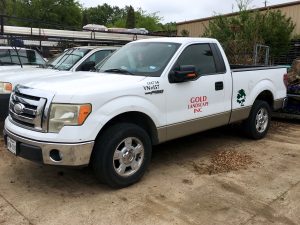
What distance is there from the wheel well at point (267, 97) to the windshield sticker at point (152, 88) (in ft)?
9.36

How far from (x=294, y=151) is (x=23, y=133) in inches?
169

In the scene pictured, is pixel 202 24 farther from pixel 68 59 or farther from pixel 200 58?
pixel 200 58

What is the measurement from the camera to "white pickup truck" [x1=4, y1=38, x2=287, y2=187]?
4098 millimetres

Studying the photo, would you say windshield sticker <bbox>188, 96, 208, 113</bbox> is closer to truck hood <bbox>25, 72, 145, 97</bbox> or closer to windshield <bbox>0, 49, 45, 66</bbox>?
truck hood <bbox>25, 72, 145, 97</bbox>

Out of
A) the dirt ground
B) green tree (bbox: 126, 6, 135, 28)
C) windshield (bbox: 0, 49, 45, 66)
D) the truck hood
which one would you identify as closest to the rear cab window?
the truck hood

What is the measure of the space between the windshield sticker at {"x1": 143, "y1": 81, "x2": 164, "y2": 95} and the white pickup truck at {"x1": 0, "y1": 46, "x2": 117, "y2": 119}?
2.51 m

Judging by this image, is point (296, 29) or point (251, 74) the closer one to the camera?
point (251, 74)

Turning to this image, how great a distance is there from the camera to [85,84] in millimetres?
4398

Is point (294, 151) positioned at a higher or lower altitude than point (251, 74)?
lower

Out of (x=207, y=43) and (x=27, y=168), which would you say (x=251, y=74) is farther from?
(x=27, y=168)

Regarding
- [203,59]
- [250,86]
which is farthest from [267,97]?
[203,59]

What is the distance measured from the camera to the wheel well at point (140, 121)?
15.0ft

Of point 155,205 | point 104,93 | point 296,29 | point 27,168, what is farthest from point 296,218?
point 296,29

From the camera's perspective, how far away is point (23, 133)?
4297 millimetres
